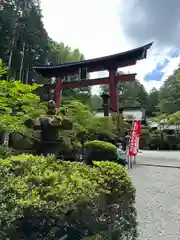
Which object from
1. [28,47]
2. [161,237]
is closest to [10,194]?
[161,237]

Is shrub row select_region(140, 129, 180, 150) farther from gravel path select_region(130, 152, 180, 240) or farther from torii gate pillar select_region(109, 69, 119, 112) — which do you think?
gravel path select_region(130, 152, 180, 240)

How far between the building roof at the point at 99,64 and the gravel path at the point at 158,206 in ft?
35.5

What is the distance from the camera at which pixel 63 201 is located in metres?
2.25

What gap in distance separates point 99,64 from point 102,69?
0.55m

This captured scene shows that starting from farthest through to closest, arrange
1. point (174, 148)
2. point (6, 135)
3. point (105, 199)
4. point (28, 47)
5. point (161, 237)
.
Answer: point (28, 47) → point (174, 148) → point (6, 135) → point (161, 237) → point (105, 199)

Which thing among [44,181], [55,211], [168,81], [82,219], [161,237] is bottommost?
[161,237]

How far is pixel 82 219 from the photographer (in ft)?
8.14

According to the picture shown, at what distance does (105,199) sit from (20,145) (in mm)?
5705

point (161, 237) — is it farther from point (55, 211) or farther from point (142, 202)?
point (55, 211)

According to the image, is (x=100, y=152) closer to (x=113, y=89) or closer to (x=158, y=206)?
(x=158, y=206)

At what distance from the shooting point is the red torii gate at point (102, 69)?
16.2 metres

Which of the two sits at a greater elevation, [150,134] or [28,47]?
[28,47]

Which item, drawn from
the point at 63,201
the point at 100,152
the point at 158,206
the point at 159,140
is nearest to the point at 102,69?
the point at 159,140

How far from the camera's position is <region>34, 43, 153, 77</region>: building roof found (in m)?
16.0
